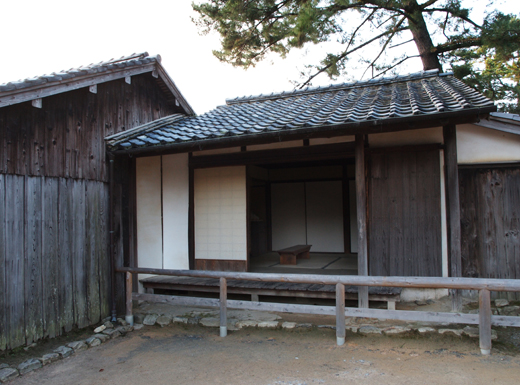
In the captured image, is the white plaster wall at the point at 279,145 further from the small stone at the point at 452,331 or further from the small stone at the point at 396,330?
the small stone at the point at 452,331

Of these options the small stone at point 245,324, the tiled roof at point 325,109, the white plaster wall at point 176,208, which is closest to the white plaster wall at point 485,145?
the tiled roof at point 325,109

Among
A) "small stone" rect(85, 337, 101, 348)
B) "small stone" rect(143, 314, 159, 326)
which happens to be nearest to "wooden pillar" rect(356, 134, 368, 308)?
"small stone" rect(143, 314, 159, 326)

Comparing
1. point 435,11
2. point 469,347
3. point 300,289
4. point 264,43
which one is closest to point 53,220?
point 300,289

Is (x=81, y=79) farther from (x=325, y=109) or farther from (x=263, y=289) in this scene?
(x=263, y=289)

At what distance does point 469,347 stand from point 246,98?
768 centimetres

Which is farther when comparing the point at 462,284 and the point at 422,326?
the point at 422,326

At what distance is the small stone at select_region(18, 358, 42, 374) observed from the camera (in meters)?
4.36

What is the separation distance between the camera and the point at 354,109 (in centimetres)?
605

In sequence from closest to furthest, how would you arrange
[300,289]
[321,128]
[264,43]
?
1. [321,128]
2. [300,289]
3. [264,43]

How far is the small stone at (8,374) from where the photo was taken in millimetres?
4141

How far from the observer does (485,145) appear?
19.4ft

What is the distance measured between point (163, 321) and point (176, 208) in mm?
2479

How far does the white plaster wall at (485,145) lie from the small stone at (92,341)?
20.3 ft

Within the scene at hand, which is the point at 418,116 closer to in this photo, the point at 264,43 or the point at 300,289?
the point at 300,289
